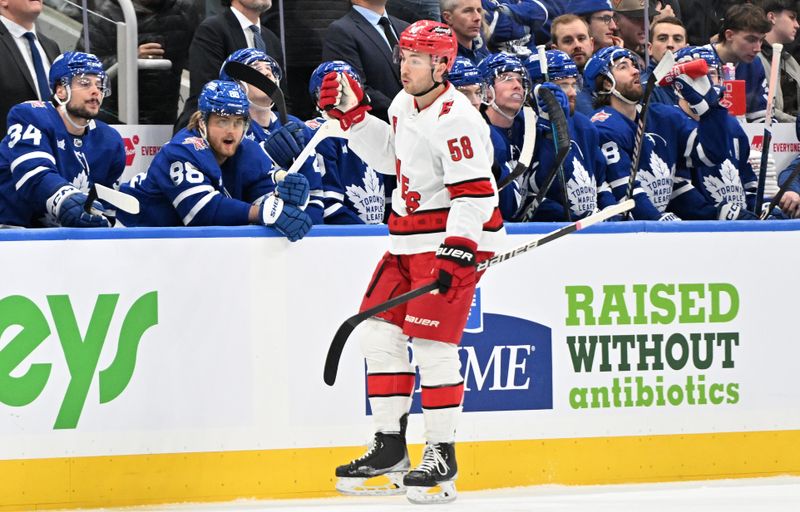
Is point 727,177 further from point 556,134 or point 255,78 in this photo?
point 255,78

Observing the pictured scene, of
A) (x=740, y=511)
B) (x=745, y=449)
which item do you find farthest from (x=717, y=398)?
(x=740, y=511)

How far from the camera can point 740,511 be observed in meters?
4.31

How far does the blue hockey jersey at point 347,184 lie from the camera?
16.9 ft

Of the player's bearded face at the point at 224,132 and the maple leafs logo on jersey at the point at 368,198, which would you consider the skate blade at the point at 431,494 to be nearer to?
the maple leafs logo on jersey at the point at 368,198

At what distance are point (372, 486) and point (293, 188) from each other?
101cm

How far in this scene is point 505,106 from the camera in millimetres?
5387

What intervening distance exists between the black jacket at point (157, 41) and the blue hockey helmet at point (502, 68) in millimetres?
1290

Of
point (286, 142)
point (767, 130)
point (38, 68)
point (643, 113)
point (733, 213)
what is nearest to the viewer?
point (286, 142)

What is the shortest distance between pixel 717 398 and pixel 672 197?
1018 millimetres

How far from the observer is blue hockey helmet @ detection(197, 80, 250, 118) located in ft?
15.7

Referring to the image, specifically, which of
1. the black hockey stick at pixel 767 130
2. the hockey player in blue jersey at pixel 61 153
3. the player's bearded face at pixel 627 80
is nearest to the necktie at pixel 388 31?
the player's bearded face at pixel 627 80

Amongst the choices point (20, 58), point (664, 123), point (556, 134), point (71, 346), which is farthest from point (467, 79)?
point (71, 346)

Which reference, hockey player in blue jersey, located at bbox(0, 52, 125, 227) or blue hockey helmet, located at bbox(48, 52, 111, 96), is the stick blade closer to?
hockey player in blue jersey, located at bbox(0, 52, 125, 227)

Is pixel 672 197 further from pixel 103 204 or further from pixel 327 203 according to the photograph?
pixel 103 204
